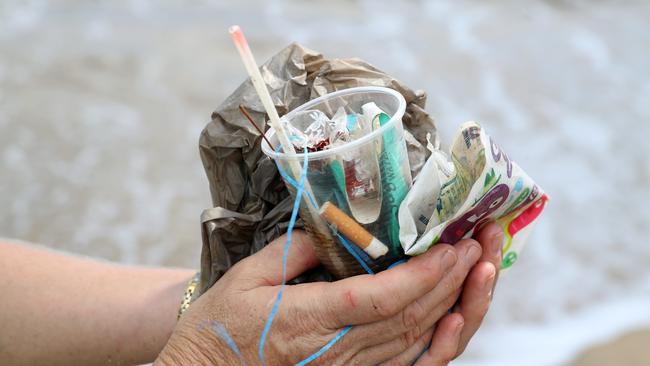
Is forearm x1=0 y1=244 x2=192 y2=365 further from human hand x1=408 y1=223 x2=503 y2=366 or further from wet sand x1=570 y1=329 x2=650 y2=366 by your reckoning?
wet sand x1=570 y1=329 x2=650 y2=366

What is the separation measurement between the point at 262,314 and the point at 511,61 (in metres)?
3.36

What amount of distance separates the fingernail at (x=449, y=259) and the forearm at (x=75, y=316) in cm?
72

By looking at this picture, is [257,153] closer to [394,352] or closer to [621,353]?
[394,352]

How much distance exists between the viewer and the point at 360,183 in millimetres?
1149

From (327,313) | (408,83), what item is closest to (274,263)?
(327,313)

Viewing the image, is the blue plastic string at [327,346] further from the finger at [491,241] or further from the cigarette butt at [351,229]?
the finger at [491,241]

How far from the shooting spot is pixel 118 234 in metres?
3.17

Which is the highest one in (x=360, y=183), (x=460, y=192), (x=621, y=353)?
(x=360, y=183)

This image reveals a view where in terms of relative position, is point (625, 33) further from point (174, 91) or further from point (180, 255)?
point (180, 255)

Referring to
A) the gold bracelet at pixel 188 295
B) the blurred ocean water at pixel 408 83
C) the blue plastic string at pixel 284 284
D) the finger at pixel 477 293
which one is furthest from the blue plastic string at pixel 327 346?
the blurred ocean water at pixel 408 83

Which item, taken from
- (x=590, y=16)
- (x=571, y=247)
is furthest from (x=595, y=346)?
(x=590, y=16)

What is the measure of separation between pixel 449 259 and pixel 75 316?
915 millimetres

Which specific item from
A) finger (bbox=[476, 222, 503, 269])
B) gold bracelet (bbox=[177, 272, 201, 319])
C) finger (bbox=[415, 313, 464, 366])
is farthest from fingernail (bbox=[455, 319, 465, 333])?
gold bracelet (bbox=[177, 272, 201, 319])

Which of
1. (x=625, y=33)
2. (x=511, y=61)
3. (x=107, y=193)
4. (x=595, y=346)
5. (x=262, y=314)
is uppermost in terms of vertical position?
(x=107, y=193)
